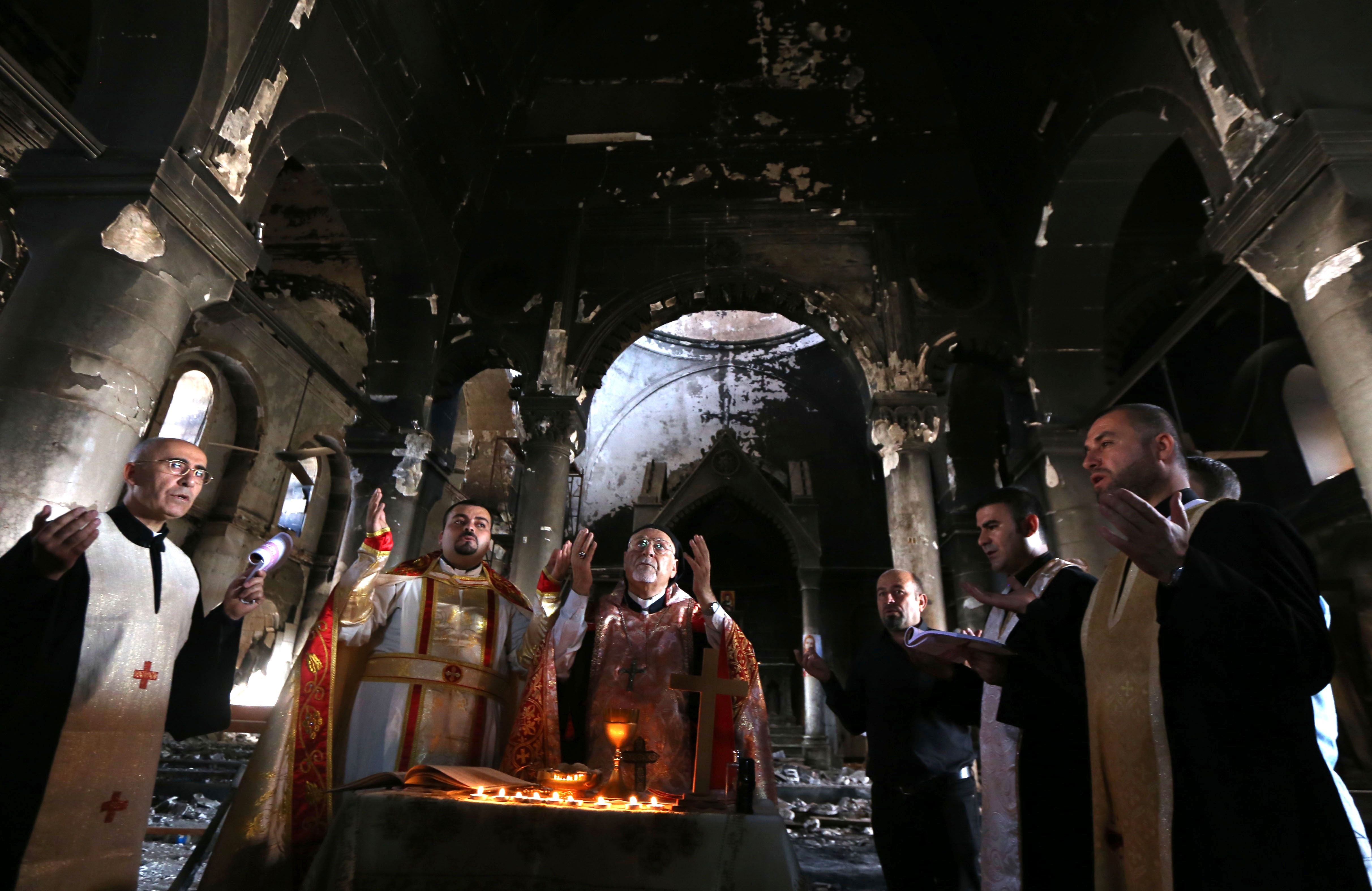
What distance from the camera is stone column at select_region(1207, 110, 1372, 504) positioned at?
3.64 m

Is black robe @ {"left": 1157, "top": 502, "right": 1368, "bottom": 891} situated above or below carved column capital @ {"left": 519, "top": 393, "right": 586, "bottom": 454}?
below

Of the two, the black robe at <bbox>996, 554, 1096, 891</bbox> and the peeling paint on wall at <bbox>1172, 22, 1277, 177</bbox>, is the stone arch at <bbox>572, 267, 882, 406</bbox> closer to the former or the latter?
the peeling paint on wall at <bbox>1172, 22, 1277, 177</bbox>

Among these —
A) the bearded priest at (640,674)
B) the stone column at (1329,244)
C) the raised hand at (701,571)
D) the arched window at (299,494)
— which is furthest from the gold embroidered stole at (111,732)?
the arched window at (299,494)

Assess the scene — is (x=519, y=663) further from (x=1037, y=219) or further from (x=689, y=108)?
(x=689, y=108)

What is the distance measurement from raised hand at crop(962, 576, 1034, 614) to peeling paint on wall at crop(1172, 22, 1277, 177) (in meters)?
3.33

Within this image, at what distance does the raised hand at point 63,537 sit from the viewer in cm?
230

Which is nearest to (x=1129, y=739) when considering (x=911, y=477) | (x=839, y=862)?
(x=839, y=862)

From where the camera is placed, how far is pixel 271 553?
A: 2.74 m

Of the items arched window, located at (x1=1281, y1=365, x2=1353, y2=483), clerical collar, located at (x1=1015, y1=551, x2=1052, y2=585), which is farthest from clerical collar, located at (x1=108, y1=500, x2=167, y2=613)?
arched window, located at (x1=1281, y1=365, x2=1353, y2=483)

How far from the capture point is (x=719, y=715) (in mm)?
2855

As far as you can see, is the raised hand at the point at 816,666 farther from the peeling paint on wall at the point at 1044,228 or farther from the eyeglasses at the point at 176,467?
the peeling paint on wall at the point at 1044,228

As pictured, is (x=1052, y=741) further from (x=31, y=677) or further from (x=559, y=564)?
(x=31, y=677)

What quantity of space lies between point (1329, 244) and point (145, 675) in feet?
19.3

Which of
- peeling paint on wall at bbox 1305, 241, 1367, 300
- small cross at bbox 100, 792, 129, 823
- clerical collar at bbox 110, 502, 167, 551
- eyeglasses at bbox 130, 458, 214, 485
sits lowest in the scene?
small cross at bbox 100, 792, 129, 823
